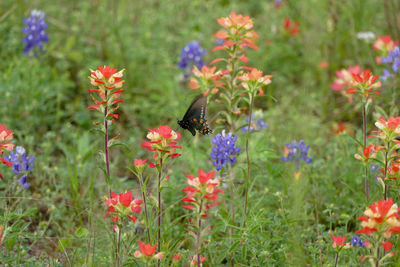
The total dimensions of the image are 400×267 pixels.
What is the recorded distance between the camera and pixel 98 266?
2232 millimetres

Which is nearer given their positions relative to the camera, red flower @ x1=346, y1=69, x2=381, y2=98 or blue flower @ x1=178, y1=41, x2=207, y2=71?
red flower @ x1=346, y1=69, x2=381, y2=98

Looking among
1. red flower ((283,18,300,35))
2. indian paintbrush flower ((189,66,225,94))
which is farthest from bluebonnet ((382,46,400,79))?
red flower ((283,18,300,35))

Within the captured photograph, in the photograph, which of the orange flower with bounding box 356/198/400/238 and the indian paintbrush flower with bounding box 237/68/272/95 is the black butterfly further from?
the orange flower with bounding box 356/198/400/238

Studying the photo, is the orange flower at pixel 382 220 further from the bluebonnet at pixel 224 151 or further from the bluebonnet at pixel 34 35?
the bluebonnet at pixel 34 35

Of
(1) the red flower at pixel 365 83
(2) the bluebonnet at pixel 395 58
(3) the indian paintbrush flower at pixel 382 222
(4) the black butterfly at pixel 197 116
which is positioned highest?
(2) the bluebonnet at pixel 395 58

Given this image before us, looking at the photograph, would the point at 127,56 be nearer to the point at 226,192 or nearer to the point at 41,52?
the point at 41,52

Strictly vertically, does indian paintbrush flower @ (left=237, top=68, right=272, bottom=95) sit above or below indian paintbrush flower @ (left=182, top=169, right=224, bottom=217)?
above

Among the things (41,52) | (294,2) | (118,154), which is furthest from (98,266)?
(294,2)

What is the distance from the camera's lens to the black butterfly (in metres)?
2.62

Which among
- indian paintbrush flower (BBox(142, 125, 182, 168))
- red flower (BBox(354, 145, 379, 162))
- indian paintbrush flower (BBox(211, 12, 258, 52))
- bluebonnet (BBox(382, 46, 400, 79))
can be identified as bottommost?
red flower (BBox(354, 145, 379, 162))

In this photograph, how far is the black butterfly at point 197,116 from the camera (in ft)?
8.61

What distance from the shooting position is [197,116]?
2.68 m

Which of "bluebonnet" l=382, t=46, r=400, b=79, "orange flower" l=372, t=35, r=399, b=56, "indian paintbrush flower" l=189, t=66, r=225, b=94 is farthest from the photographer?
"orange flower" l=372, t=35, r=399, b=56

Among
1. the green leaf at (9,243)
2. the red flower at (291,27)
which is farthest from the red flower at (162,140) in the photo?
the red flower at (291,27)
